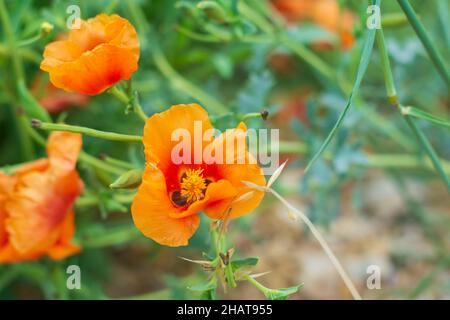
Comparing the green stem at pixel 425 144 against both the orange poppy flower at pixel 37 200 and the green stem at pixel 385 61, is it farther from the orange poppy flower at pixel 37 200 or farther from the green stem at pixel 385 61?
the orange poppy flower at pixel 37 200

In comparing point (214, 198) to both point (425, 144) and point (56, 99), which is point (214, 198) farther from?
point (56, 99)

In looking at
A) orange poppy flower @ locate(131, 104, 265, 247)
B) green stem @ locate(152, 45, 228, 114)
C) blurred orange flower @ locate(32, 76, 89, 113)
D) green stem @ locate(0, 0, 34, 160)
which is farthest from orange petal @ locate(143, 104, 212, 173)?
blurred orange flower @ locate(32, 76, 89, 113)

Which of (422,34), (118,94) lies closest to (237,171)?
(118,94)

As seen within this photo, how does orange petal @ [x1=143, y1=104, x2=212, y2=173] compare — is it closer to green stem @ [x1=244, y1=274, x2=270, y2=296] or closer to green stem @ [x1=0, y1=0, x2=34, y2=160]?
green stem @ [x1=244, y1=274, x2=270, y2=296]

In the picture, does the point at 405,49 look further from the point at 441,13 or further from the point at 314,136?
the point at 314,136

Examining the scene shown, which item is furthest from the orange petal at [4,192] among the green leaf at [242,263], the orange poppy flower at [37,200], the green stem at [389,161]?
the green stem at [389,161]

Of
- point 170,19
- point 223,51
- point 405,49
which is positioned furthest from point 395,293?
point 170,19
